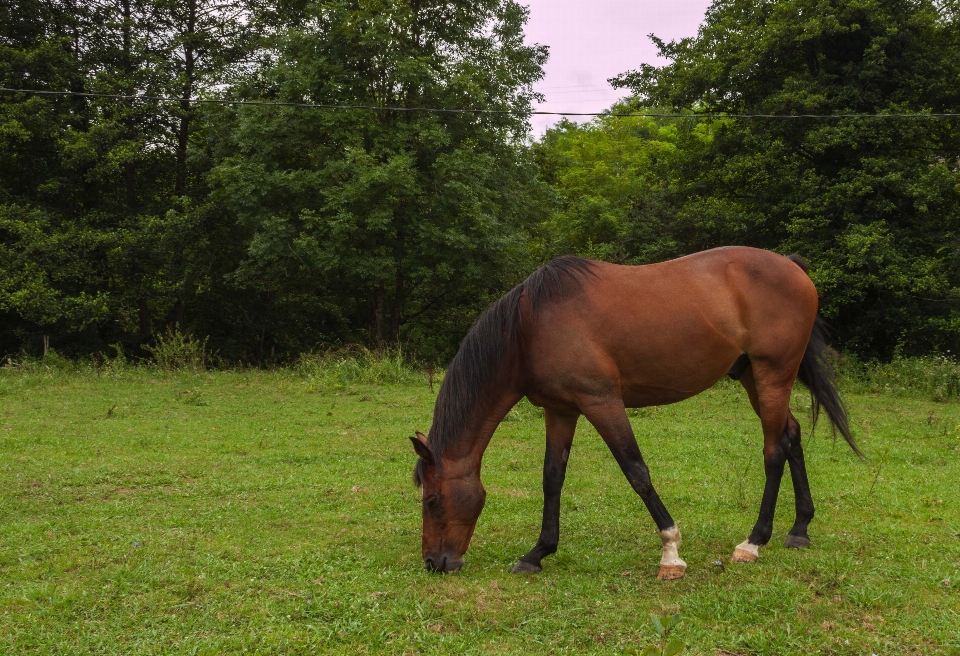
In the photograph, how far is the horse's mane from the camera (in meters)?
4.85

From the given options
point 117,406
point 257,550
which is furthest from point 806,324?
point 117,406

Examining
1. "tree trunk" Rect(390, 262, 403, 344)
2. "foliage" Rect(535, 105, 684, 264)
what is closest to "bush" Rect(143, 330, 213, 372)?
"tree trunk" Rect(390, 262, 403, 344)

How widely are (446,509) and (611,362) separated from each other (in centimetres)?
146

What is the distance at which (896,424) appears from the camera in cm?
1114

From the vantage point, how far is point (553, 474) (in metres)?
5.12

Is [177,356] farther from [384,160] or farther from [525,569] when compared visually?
[525,569]

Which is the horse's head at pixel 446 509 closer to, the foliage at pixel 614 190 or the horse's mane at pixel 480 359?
the horse's mane at pixel 480 359

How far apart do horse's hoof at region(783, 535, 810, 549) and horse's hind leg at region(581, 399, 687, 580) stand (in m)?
1.08

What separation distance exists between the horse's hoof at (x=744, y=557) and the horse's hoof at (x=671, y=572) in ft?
1.76

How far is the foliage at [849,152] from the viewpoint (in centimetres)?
1708

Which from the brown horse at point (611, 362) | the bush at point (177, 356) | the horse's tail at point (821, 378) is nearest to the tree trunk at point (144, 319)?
the bush at point (177, 356)

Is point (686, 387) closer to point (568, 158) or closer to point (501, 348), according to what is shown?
point (501, 348)

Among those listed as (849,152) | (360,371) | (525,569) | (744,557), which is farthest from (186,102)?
(744,557)

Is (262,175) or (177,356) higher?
(262,175)
